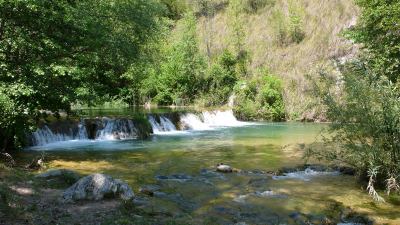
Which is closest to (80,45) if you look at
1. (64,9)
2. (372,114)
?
(64,9)

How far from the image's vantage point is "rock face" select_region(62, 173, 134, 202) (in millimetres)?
8164

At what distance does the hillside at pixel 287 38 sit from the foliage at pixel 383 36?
15245 millimetres

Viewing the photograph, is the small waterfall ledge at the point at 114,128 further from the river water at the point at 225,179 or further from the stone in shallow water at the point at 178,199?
the stone in shallow water at the point at 178,199

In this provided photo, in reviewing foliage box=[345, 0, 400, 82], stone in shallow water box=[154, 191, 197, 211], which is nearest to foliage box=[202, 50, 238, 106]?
foliage box=[345, 0, 400, 82]

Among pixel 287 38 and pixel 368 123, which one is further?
pixel 287 38

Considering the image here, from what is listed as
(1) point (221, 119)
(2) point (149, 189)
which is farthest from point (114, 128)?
(1) point (221, 119)

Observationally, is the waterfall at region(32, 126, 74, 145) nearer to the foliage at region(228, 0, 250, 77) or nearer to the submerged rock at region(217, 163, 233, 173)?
the submerged rock at region(217, 163, 233, 173)

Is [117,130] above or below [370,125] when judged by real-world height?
above

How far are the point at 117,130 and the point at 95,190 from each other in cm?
1350

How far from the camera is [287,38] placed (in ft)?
136

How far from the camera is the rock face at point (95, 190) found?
26.8 feet

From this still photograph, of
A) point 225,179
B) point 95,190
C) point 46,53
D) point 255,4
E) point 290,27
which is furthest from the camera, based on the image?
point 255,4

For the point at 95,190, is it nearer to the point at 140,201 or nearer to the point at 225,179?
the point at 140,201

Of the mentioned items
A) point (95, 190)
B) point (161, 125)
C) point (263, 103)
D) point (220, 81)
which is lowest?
point (95, 190)
